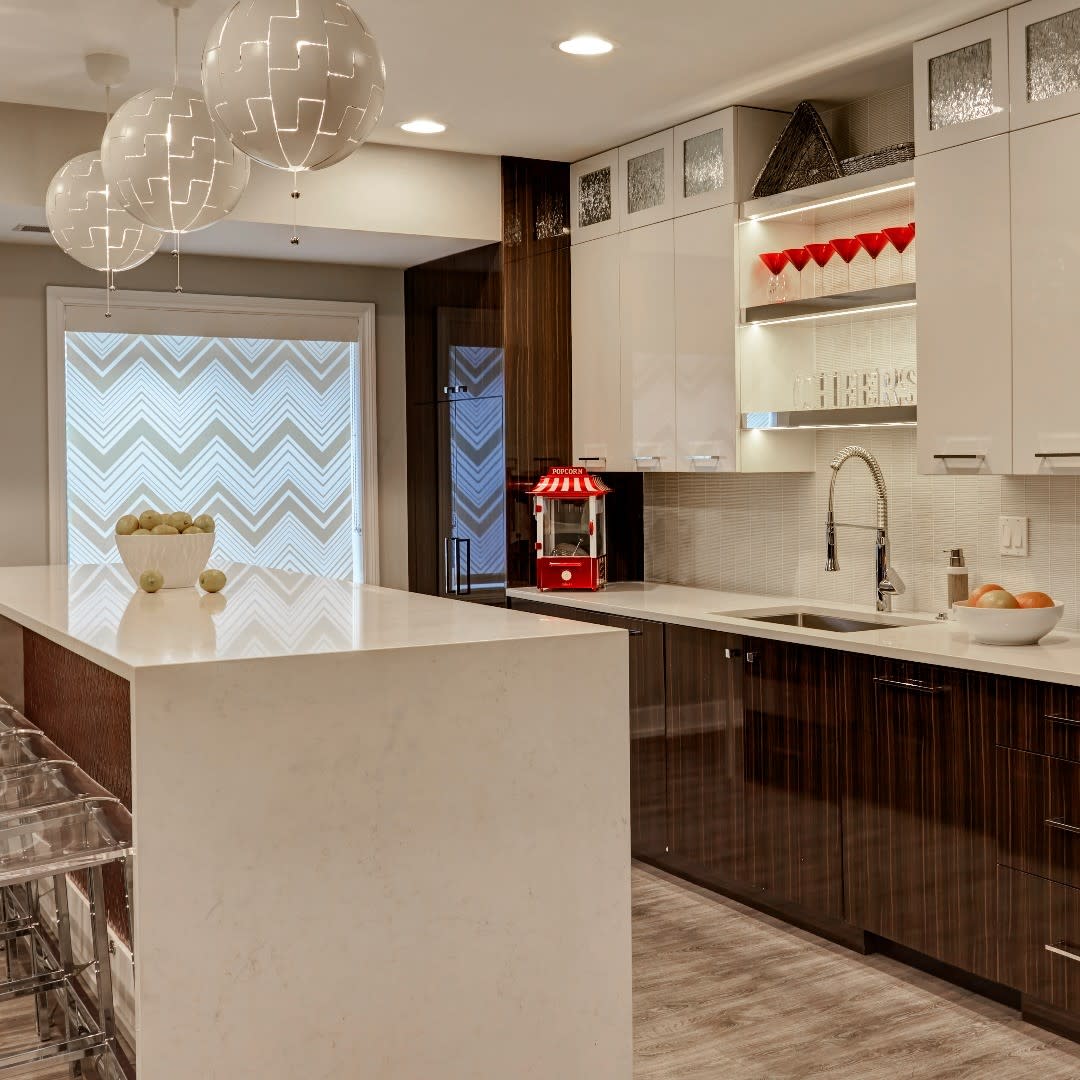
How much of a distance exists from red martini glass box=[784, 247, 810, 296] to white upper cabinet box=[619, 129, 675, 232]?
22.3 inches

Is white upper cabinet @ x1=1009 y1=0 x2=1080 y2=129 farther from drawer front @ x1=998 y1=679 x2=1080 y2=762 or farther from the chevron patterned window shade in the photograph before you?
the chevron patterned window shade

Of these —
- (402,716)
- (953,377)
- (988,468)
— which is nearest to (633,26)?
(953,377)

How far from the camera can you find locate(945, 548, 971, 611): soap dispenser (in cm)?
393

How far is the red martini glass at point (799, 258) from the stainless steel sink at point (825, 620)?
107 centimetres

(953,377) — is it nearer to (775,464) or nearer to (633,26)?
(775,464)

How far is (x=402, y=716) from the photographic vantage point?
2412 mm

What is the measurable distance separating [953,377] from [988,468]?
0.28 meters

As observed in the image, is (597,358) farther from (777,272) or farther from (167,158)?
(167,158)

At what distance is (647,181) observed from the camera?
15.6ft

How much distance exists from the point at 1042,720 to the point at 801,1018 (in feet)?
3.15

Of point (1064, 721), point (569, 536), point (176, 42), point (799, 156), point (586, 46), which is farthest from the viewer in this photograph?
point (569, 536)

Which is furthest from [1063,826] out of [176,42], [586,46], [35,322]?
[35,322]

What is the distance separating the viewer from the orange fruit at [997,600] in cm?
336

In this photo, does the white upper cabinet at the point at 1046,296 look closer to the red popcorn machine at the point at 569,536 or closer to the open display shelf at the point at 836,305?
the open display shelf at the point at 836,305
